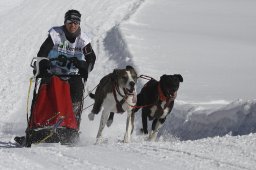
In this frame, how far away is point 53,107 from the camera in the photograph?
6.59m

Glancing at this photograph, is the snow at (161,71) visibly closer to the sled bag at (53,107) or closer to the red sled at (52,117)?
the red sled at (52,117)

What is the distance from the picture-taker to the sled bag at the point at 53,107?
21.5 ft

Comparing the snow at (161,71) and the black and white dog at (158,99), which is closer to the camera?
the snow at (161,71)

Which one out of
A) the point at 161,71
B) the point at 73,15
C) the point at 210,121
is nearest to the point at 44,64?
the point at 73,15

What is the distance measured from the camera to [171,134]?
30.5 ft

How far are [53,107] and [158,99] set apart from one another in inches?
78.8

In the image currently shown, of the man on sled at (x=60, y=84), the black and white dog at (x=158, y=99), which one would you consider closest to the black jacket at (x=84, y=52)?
the man on sled at (x=60, y=84)

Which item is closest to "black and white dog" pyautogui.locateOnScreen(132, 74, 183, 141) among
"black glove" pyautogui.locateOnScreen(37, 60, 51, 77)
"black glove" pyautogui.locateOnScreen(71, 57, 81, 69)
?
"black glove" pyautogui.locateOnScreen(71, 57, 81, 69)

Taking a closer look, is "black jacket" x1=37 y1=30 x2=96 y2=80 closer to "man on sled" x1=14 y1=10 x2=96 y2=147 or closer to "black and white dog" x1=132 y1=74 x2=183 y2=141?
"man on sled" x1=14 y1=10 x2=96 y2=147

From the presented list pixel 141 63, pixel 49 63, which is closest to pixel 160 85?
pixel 49 63

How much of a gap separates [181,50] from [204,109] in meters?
6.63

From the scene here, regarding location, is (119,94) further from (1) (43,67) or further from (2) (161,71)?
(2) (161,71)

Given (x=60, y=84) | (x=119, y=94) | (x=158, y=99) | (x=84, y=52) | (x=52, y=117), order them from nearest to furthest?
(x=52, y=117) → (x=60, y=84) → (x=84, y=52) → (x=119, y=94) → (x=158, y=99)

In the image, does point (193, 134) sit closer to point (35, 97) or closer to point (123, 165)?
point (35, 97)
